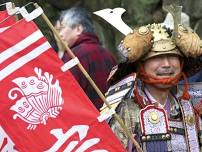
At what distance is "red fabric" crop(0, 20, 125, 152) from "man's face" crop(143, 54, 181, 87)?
0.56 meters

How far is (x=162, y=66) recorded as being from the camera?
4543 millimetres

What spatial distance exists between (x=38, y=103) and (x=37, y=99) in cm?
2

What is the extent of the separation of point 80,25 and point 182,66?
1785 millimetres

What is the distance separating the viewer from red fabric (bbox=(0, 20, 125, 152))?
4.11 meters

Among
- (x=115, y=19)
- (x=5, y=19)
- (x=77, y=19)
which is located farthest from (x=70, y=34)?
(x=5, y=19)

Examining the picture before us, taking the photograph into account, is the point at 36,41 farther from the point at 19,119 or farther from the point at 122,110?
the point at 122,110

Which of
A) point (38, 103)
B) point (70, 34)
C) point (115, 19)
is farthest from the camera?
point (70, 34)

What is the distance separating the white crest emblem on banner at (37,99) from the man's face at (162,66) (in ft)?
2.22

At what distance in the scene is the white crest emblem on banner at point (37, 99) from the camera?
4.12 m

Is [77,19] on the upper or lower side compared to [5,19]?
lower

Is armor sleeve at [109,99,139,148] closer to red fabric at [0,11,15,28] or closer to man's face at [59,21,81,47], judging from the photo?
red fabric at [0,11,15,28]

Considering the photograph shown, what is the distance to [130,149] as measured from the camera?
4.50 m

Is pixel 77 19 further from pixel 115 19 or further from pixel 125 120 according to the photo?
pixel 125 120

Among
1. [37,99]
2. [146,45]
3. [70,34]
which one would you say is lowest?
[70,34]
